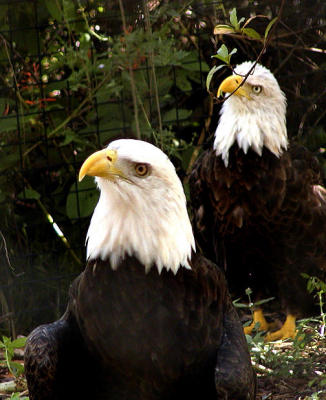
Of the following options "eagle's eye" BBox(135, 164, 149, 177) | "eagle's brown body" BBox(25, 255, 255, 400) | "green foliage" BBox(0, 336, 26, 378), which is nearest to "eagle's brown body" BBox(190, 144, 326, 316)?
"green foliage" BBox(0, 336, 26, 378)

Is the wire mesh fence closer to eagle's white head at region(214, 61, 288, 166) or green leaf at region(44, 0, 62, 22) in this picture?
green leaf at region(44, 0, 62, 22)

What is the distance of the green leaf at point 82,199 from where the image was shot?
5.20 m

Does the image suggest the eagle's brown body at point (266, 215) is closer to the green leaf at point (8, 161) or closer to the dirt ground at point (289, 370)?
the dirt ground at point (289, 370)

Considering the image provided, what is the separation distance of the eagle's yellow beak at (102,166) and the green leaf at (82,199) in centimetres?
222

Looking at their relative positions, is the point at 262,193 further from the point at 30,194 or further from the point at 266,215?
the point at 30,194

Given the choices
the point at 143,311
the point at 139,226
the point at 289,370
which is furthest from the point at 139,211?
the point at 289,370

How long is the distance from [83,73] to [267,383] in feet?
6.96

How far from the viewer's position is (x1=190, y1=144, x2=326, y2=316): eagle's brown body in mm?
4652

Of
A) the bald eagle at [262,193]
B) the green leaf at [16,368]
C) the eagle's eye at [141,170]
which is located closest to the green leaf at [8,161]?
the bald eagle at [262,193]

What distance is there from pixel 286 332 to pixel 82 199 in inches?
58.5

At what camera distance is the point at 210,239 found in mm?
4977

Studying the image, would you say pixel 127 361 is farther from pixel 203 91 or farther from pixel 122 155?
pixel 203 91

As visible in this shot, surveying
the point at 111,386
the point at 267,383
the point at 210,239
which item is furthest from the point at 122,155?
the point at 210,239

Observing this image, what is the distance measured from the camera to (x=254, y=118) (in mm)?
4754
